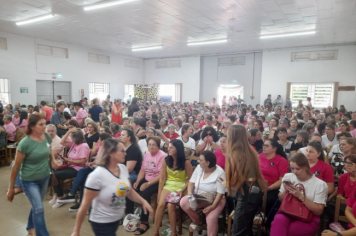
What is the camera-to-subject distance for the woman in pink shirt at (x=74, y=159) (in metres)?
3.81

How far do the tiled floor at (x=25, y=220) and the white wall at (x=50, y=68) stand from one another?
8870 mm

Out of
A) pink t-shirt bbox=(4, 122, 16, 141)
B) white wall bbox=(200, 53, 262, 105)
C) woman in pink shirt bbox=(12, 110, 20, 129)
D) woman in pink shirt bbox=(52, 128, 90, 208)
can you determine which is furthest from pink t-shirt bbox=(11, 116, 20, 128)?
white wall bbox=(200, 53, 262, 105)

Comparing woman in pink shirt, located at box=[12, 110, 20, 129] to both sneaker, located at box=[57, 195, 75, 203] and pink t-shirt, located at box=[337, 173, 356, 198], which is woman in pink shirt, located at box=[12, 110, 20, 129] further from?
pink t-shirt, located at box=[337, 173, 356, 198]

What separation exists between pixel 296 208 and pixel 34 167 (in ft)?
9.45

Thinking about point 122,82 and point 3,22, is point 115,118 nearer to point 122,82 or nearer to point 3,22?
point 3,22

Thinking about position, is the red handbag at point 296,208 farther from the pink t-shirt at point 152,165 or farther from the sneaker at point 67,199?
the sneaker at point 67,199

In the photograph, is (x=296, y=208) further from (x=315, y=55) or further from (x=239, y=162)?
(x=315, y=55)

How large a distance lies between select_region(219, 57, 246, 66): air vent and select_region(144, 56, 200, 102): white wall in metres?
1.70

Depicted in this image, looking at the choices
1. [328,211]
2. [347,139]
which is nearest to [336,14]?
[347,139]

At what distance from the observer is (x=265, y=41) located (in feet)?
37.7

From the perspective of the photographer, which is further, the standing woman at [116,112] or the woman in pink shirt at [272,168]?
the standing woman at [116,112]

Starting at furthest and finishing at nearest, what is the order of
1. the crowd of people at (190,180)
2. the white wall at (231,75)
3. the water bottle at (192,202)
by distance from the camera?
1. the white wall at (231,75)
2. the water bottle at (192,202)
3. the crowd of people at (190,180)

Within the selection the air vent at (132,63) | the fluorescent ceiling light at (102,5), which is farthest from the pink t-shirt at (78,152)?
the air vent at (132,63)

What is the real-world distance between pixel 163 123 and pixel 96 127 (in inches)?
72.5
